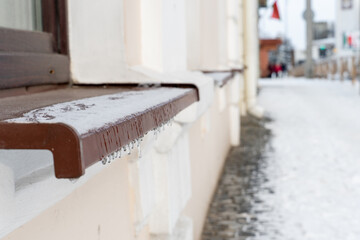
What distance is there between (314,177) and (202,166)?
1.52 meters

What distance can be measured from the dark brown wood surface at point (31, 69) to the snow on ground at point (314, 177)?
6.14 feet

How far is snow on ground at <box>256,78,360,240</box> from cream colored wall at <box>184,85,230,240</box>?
40cm

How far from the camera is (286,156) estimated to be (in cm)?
554

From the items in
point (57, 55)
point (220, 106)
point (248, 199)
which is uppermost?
point (57, 55)

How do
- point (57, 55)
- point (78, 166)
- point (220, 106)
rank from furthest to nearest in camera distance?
point (220, 106), point (57, 55), point (78, 166)

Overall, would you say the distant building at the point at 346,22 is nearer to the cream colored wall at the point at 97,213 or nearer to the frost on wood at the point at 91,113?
the cream colored wall at the point at 97,213

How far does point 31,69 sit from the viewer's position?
1348 mm

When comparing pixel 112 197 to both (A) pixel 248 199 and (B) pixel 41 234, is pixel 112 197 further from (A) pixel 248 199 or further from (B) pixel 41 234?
(A) pixel 248 199

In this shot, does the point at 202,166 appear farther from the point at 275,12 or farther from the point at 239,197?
the point at 275,12

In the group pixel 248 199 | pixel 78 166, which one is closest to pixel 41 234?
pixel 78 166

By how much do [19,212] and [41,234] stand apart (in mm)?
220

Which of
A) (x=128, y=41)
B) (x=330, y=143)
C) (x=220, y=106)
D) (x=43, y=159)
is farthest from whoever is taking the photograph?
(x=330, y=143)

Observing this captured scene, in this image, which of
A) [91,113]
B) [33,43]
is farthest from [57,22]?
[91,113]

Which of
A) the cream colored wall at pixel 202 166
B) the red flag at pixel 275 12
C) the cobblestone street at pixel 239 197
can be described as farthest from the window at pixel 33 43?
the red flag at pixel 275 12
